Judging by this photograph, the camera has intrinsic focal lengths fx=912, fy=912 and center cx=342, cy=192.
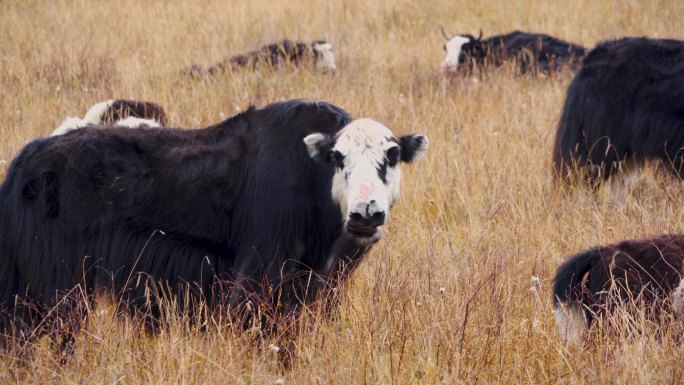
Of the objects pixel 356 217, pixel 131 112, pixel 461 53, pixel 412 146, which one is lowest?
pixel 461 53

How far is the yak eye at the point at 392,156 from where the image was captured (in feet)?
16.8

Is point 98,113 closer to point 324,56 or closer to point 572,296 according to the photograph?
point 324,56

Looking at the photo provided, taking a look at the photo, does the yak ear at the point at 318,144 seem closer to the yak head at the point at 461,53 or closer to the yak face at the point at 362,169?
the yak face at the point at 362,169

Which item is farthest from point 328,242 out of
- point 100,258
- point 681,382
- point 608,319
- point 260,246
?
point 681,382

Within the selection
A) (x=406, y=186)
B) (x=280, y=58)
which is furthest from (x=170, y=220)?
(x=280, y=58)

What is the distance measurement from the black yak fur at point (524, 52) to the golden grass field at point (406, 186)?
55 centimetres

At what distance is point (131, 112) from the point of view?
862 cm

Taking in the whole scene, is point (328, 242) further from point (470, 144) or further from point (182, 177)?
point (470, 144)

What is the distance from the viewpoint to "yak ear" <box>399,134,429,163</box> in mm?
5453

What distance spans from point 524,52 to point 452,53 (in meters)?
1.42

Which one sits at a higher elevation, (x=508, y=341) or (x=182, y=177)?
(x=182, y=177)

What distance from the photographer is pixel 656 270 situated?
16.0ft

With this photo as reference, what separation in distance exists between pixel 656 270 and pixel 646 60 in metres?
3.76

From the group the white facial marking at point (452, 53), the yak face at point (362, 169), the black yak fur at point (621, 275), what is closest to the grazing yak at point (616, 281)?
the black yak fur at point (621, 275)
